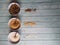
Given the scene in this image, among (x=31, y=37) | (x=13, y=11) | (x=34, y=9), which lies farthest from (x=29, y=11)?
(x=31, y=37)

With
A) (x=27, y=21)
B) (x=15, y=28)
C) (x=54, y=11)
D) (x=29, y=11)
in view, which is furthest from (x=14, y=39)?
(x=54, y=11)

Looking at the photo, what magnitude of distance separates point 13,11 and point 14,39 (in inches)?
19.6

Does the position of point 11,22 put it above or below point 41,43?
above

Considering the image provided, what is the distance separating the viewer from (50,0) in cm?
285

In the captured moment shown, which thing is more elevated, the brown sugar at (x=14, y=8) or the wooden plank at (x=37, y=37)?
the brown sugar at (x=14, y=8)

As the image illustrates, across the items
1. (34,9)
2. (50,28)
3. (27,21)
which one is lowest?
(50,28)

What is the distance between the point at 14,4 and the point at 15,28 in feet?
1.40

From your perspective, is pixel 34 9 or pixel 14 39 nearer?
pixel 14 39

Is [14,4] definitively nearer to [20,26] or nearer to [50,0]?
[20,26]

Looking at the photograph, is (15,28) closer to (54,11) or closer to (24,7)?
(24,7)

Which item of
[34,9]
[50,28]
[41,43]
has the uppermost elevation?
[34,9]

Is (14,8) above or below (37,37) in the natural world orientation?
above

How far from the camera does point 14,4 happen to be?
2.74 m

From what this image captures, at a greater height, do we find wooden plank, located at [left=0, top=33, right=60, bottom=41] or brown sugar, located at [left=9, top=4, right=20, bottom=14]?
brown sugar, located at [left=9, top=4, right=20, bottom=14]
